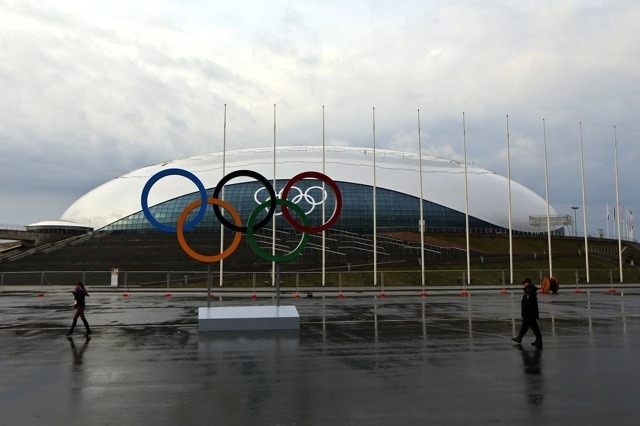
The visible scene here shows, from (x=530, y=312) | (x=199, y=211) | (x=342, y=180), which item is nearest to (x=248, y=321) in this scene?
(x=199, y=211)

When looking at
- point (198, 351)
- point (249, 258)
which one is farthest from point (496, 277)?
point (198, 351)

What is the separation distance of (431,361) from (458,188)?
63769 millimetres

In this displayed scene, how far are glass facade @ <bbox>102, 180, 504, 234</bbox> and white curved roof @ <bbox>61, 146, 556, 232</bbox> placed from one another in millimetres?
1203

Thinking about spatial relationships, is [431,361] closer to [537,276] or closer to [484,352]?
[484,352]

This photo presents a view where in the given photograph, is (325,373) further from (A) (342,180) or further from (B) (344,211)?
(A) (342,180)

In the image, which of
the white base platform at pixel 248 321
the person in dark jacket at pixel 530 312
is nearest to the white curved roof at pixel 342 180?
the white base platform at pixel 248 321

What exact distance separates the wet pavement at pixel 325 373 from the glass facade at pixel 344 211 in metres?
45.9

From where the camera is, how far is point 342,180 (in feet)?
232

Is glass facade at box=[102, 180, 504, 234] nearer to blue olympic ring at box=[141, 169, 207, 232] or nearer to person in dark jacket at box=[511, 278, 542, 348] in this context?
blue olympic ring at box=[141, 169, 207, 232]

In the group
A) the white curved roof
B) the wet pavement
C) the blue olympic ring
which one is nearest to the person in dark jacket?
the wet pavement

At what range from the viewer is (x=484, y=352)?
12.7 meters

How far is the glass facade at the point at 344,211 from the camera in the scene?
213ft

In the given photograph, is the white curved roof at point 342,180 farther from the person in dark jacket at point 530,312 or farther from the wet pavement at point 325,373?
the person in dark jacket at point 530,312

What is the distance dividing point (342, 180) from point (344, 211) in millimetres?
5124
